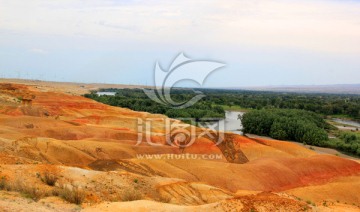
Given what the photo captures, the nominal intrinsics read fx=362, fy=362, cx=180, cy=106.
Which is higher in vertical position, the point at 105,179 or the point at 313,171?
the point at 105,179

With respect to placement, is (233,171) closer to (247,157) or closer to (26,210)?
(247,157)

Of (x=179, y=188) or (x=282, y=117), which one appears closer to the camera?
(x=179, y=188)

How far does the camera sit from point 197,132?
138 feet

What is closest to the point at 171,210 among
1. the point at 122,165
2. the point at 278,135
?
the point at 122,165

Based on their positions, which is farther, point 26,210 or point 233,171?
point 233,171

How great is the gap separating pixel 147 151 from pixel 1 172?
1854 cm

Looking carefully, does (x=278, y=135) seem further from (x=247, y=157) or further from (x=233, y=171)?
(x=233, y=171)

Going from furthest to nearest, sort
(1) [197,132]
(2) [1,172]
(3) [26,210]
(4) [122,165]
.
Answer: (1) [197,132] < (4) [122,165] < (2) [1,172] < (3) [26,210]

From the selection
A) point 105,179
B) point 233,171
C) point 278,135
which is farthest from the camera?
point 278,135

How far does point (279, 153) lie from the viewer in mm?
38938

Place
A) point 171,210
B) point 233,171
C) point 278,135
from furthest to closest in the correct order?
point 278,135 → point 233,171 → point 171,210

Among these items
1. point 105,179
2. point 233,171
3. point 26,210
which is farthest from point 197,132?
point 26,210

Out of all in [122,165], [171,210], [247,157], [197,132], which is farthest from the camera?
→ [197,132]

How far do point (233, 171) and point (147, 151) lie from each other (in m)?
8.93
